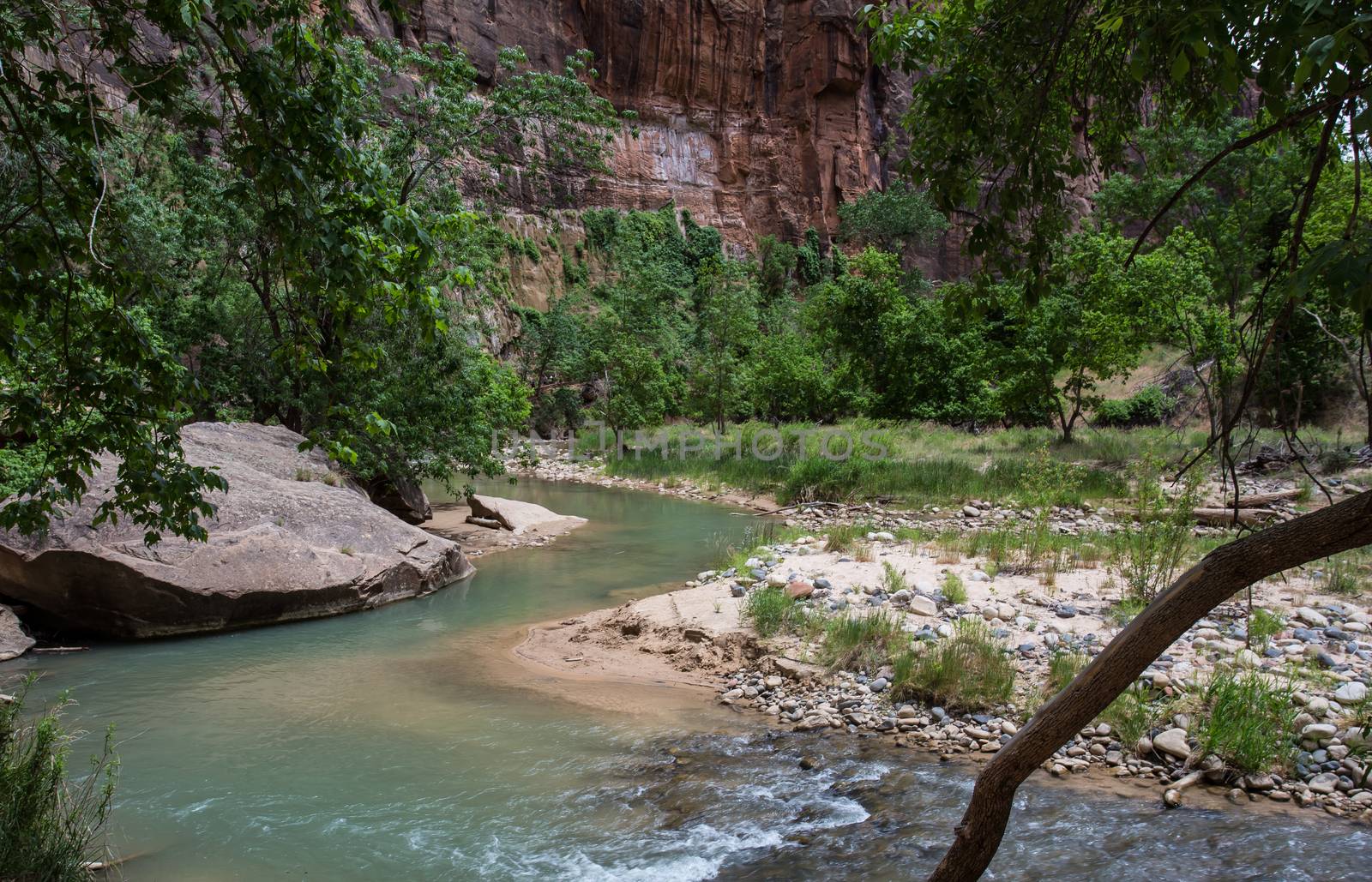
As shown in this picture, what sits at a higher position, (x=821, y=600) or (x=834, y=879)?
(x=821, y=600)

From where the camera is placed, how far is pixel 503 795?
5.32 metres

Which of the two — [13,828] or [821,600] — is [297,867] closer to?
[13,828]

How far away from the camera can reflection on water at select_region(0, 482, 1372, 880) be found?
4480mm

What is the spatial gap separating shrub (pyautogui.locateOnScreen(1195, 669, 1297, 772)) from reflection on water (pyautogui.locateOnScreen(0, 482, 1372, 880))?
0.50m

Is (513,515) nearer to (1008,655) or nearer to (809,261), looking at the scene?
(1008,655)

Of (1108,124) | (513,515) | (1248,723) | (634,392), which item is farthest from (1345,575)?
(634,392)

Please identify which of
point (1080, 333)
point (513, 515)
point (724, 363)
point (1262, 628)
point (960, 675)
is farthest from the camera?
point (724, 363)

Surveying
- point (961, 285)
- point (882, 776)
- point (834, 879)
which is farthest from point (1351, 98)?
point (882, 776)

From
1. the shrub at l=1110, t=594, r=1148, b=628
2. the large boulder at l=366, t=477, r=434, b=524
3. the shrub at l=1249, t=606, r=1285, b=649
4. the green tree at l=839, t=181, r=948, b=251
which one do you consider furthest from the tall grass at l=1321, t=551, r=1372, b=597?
the green tree at l=839, t=181, r=948, b=251

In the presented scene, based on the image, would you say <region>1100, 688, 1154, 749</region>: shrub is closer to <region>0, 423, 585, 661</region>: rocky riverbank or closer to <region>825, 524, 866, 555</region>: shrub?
<region>825, 524, 866, 555</region>: shrub

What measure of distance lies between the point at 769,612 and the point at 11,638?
7.19 m

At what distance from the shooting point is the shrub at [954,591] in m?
8.40

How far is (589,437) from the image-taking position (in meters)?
31.9

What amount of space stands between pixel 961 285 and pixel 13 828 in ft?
15.3
